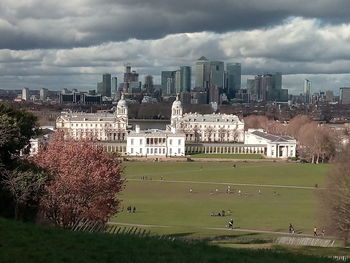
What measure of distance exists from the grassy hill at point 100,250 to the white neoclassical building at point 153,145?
8030cm

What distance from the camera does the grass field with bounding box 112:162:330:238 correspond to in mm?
33781

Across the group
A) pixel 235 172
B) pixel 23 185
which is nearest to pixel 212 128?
pixel 235 172

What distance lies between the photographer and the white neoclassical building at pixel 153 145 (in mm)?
94438

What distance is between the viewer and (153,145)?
311ft

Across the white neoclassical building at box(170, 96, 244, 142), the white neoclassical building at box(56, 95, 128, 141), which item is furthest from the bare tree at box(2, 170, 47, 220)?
the white neoclassical building at box(170, 96, 244, 142)

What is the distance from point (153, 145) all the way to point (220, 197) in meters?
50.1

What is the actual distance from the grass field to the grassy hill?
600 inches

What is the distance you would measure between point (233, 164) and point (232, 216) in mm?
42099

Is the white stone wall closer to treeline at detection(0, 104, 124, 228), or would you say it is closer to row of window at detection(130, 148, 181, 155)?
row of window at detection(130, 148, 181, 155)

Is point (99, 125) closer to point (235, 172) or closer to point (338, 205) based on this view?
point (235, 172)

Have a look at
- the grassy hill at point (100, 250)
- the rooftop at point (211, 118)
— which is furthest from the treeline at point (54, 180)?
the rooftop at point (211, 118)

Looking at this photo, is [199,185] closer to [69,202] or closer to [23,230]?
[69,202]

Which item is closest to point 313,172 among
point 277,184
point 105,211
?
point 277,184

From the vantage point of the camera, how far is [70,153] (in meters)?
24.8
